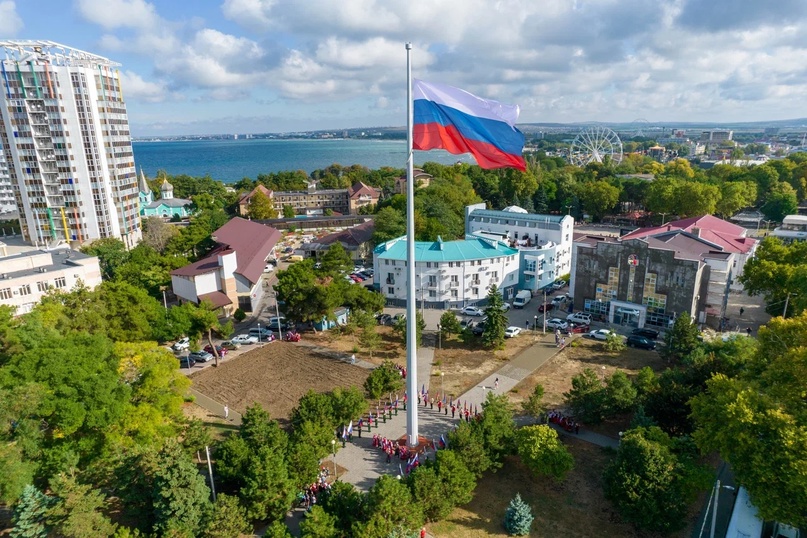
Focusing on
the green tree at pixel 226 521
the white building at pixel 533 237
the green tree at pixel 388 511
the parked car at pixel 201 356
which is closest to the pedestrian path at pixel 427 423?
the green tree at pixel 388 511

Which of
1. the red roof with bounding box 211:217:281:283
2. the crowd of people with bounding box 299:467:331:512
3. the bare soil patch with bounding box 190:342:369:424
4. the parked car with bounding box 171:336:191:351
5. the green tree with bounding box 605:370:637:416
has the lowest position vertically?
the bare soil patch with bounding box 190:342:369:424

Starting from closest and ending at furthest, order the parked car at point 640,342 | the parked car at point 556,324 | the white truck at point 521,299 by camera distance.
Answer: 1. the parked car at point 640,342
2. the parked car at point 556,324
3. the white truck at point 521,299

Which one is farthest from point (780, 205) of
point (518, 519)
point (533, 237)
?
point (518, 519)

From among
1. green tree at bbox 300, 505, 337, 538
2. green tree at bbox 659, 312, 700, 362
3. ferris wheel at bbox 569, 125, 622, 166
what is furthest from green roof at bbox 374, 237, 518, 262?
ferris wheel at bbox 569, 125, 622, 166

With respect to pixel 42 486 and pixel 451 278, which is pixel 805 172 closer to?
pixel 451 278

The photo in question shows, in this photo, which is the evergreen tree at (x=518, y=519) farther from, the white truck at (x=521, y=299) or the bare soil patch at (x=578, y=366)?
the white truck at (x=521, y=299)

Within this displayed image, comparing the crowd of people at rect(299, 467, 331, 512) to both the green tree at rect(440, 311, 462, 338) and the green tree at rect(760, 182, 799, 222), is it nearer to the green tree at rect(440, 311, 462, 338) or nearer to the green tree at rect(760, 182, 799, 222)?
the green tree at rect(440, 311, 462, 338)

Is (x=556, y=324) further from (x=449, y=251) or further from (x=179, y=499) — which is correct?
(x=179, y=499)
